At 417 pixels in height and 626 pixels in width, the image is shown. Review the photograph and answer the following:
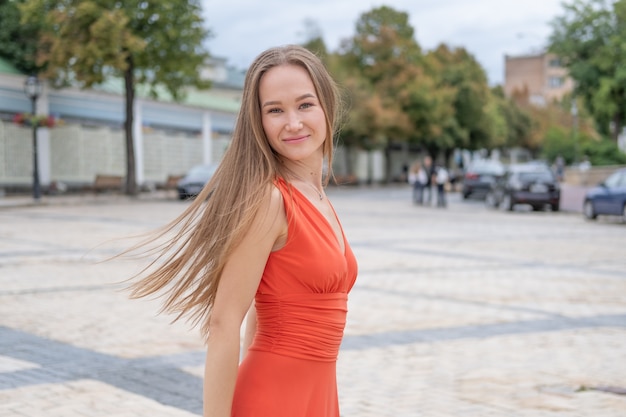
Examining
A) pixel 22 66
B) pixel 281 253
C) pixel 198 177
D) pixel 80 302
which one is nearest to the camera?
pixel 281 253

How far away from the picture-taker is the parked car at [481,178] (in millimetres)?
39375

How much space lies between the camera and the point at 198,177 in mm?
34344

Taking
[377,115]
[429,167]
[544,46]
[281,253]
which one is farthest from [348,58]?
[281,253]

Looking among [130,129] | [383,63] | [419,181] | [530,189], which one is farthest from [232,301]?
[383,63]

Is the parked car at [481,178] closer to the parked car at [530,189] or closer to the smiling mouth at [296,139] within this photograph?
the parked car at [530,189]

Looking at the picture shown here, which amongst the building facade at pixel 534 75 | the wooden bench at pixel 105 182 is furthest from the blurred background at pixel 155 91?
the building facade at pixel 534 75

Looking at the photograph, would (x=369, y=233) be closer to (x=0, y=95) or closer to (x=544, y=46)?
(x=0, y=95)

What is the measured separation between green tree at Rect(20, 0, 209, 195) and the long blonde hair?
32.2 metres

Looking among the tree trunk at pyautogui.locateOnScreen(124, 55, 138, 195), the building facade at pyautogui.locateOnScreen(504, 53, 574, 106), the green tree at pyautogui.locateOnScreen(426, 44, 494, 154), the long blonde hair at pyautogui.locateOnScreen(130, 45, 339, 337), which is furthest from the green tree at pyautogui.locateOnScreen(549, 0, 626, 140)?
the building facade at pyautogui.locateOnScreen(504, 53, 574, 106)

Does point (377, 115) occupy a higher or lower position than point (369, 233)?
higher

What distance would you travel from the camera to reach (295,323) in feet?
7.26

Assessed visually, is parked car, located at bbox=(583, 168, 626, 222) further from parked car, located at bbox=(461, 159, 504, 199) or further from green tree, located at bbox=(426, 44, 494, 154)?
green tree, located at bbox=(426, 44, 494, 154)

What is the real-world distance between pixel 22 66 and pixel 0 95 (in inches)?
118

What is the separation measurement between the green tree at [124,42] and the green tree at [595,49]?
643 inches
